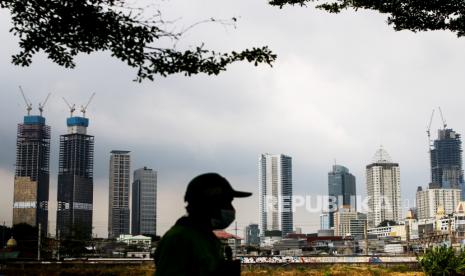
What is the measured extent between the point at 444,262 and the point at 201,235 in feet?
63.5

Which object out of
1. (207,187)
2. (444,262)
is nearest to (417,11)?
(207,187)

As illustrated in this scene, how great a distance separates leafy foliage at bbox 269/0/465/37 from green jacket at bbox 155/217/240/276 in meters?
7.75

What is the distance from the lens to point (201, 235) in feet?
11.0

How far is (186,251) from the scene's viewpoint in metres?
3.22

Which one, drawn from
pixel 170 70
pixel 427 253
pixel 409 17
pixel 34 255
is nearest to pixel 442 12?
pixel 409 17

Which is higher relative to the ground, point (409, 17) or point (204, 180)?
point (409, 17)

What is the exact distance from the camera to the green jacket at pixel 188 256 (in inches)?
126

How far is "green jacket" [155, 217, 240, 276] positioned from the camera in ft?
10.5

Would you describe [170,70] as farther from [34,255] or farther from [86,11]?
[34,255]

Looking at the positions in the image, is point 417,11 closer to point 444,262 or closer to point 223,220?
point 223,220

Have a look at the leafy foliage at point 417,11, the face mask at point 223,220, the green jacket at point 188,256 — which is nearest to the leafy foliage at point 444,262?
the leafy foliage at point 417,11

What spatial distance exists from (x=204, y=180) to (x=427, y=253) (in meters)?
19.8

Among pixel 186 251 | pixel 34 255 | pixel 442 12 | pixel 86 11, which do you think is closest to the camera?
pixel 186 251

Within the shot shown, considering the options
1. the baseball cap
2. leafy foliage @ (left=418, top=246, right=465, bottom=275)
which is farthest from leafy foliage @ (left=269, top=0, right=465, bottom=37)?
leafy foliage @ (left=418, top=246, right=465, bottom=275)
